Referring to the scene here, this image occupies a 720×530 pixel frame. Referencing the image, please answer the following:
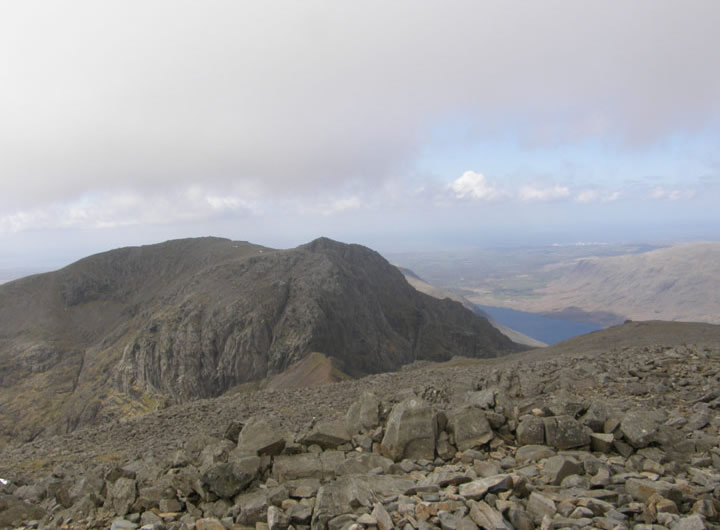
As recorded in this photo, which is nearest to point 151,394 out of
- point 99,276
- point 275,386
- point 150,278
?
point 275,386

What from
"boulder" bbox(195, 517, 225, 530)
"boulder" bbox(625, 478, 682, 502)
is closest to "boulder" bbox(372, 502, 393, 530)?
"boulder" bbox(195, 517, 225, 530)

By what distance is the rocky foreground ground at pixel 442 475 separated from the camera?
6.91 m

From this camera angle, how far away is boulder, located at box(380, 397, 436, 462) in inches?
410

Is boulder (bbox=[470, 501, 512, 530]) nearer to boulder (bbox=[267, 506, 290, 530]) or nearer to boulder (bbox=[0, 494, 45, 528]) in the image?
boulder (bbox=[267, 506, 290, 530])

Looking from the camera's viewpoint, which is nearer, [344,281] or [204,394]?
[204,394]

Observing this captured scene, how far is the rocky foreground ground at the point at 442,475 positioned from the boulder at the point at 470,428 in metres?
0.03

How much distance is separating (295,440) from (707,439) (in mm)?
10282

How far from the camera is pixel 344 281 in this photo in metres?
76.2

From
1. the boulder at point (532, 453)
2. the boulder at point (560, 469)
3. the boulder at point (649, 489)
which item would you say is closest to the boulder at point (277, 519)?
the boulder at point (560, 469)

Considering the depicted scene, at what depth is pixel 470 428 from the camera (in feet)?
35.1

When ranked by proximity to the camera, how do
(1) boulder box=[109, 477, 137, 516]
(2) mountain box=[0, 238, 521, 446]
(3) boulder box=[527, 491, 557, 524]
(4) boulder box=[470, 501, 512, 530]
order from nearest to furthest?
1. (4) boulder box=[470, 501, 512, 530]
2. (3) boulder box=[527, 491, 557, 524]
3. (1) boulder box=[109, 477, 137, 516]
4. (2) mountain box=[0, 238, 521, 446]

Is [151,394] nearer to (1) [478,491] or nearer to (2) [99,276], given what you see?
(2) [99,276]

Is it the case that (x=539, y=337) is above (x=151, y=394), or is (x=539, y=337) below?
below

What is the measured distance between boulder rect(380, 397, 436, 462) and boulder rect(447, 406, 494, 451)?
611 mm
